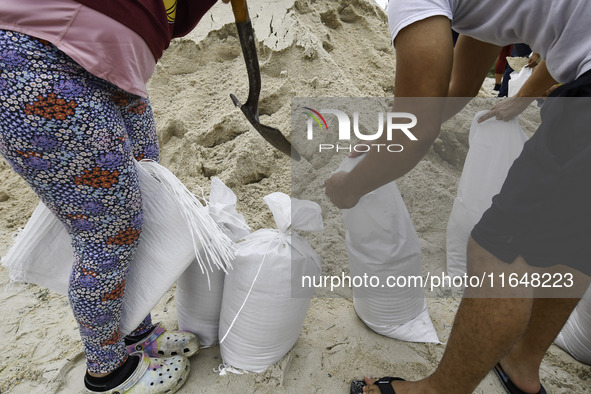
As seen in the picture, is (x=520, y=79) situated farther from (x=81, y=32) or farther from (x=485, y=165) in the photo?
(x=81, y=32)

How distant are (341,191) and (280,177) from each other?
0.98m

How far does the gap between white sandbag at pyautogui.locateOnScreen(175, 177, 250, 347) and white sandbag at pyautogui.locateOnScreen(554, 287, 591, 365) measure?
4.06 feet

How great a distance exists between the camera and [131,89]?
867mm

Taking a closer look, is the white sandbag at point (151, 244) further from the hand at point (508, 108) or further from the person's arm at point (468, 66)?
the hand at point (508, 108)

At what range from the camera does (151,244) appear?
44.1 inches

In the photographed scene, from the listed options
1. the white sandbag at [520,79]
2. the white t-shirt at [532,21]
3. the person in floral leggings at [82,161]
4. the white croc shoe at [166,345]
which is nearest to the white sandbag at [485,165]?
the white t-shirt at [532,21]

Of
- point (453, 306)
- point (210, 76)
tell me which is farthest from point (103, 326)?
point (210, 76)

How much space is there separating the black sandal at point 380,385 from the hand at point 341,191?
57 centimetres

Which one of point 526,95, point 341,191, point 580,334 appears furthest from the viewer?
point 526,95

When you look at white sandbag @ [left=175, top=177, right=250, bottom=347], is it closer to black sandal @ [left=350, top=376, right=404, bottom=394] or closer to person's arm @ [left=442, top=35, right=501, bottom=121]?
black sandal @ [left=350, top=376, right=404, bottom=394]

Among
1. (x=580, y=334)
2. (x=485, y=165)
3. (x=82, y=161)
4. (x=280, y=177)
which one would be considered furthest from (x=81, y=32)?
(x=580, y=334)

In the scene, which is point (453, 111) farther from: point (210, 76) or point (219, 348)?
point (210, 76)

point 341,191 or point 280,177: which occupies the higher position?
point 341,191

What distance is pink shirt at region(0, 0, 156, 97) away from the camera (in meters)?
0.75
